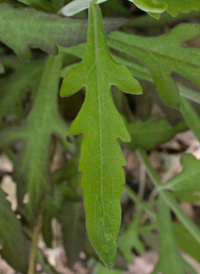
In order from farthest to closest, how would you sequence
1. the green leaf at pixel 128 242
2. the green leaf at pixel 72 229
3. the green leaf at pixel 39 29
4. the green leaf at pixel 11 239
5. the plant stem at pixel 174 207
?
the green leaf at pixel 128 242 < the green leaf at pixel 72 229 < the plant stem at pixel 174 207 < the green leaf at pixel 11 239 < the green leaf at pixel 39 29

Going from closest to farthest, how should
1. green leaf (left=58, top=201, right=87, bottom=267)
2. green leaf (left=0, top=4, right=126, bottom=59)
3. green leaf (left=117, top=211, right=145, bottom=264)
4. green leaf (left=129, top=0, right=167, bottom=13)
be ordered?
green leaf (left=129, top=0, right=167, bottom=13), green leaf (left=0, top=4, right=126, bottom=59), green leaf (left=58, top=201, right=87, bottom=267), green leaf (left=117, top=211, right=145, bottom=264)

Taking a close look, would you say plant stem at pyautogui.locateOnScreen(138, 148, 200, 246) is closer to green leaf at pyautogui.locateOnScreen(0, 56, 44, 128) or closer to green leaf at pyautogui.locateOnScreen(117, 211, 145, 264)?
green leaf at pyautogui.locateOnScreen(117, 211, 145, 264)

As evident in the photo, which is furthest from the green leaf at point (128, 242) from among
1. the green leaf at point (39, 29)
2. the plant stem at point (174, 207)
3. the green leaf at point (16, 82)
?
the green leaf at point (39, 29)

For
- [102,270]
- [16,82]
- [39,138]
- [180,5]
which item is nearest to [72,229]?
[102,270]

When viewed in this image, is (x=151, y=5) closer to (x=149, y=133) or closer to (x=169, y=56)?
(x=169, y=56)

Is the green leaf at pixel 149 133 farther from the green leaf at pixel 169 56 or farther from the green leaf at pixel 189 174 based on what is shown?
the green leaf at pixel 169 56

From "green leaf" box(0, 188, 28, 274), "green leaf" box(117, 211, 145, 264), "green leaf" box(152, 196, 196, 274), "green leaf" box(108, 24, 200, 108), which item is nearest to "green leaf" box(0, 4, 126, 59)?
"green leaf" box(108, 24, 200, 108)

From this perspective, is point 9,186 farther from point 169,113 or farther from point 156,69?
point 156,69
